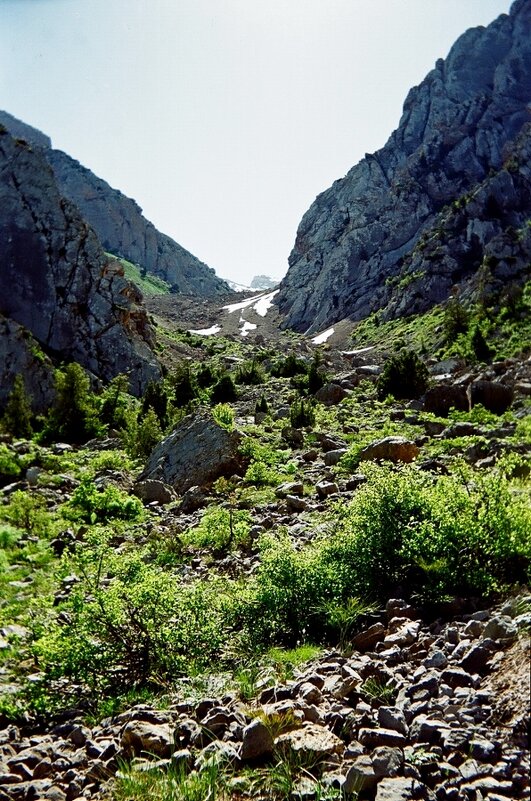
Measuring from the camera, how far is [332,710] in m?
4.05

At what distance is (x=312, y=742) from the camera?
3.61m

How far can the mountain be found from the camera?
15650cm

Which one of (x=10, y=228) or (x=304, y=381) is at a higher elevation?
(x=10, y=228)

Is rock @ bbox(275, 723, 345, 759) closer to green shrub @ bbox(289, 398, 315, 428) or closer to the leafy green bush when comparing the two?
the leafy green bush

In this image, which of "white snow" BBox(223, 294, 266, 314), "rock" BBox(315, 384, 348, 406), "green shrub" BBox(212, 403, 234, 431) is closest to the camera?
"green shrub" BBox(212, 403, 234, 431)

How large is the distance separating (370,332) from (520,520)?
3012 inches

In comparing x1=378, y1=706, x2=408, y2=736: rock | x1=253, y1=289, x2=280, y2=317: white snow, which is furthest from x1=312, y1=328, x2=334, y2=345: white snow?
x1=378, y1=706, x2=408, y2=736: rock

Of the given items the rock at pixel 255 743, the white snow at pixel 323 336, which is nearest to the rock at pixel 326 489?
the rock at pixel 255 743

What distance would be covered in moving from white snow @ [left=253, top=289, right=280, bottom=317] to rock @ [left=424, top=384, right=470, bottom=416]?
111m

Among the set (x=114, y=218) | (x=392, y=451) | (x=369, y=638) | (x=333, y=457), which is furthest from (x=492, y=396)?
(x=114, y=218)

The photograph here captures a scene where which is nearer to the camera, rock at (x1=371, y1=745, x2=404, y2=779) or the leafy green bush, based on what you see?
rock at (x1=371, y1=745, x2=404, y2=779)

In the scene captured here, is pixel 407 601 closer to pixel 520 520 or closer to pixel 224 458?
pixel 520 520

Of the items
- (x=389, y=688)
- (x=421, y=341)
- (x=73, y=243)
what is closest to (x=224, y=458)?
(x=389, y=688)

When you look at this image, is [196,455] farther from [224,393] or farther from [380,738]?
[224,393]
